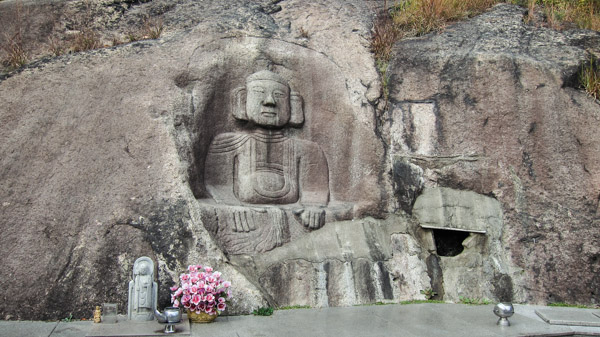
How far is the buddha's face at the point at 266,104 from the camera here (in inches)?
308

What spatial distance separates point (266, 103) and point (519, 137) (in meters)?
3.22

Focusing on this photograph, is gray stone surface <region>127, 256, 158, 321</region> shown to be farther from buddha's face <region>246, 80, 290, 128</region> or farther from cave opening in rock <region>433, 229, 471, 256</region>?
cave opening in rock <region>433, 229, 471, 256</region>

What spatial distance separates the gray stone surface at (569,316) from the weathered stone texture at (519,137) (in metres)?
0.60

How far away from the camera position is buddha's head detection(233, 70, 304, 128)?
7.83 m

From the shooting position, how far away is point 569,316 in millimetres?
5836

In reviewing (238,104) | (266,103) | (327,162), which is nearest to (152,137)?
(238,104)

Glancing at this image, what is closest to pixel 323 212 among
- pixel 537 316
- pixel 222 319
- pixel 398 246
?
pixel 398 246

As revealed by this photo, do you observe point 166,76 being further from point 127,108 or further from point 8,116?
point 8,116

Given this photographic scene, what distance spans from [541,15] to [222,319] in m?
6.64

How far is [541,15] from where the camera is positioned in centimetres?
902

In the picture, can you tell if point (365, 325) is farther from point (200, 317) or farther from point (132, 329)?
point (132, 329)

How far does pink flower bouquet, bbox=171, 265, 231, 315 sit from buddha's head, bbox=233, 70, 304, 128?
278 centimetres

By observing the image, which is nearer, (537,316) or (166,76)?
(537,316)

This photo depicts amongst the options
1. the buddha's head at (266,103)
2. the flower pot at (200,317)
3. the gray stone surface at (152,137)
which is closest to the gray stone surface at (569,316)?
the gray stone surface at (152,137)
